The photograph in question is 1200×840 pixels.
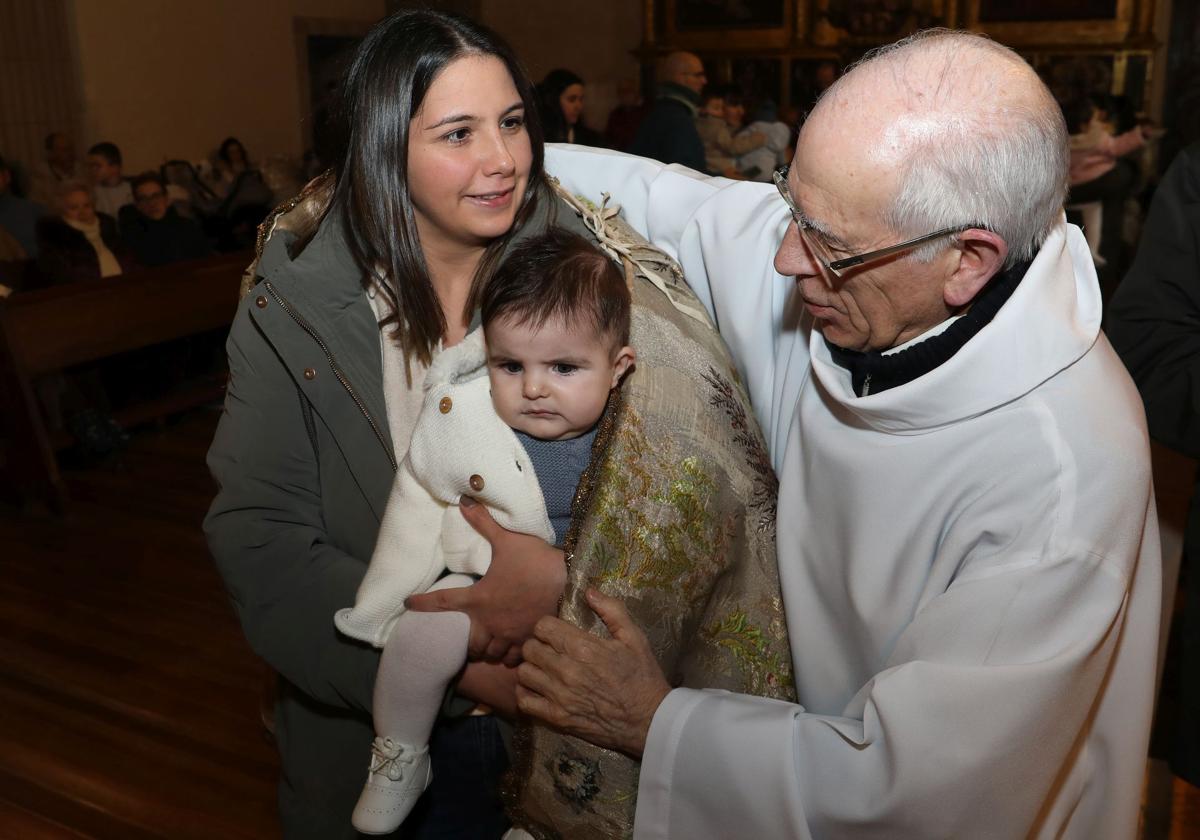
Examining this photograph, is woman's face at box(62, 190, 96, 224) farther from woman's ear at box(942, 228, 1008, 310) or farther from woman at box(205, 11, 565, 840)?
woman's ear at box(942, 228, 1008, 310)

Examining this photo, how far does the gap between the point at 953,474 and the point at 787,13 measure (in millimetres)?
12292

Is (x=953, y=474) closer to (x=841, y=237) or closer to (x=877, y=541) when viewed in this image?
(x=877, y=541)

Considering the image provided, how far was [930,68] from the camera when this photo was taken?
1.45 metres

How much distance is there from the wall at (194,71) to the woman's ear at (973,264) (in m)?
7.12

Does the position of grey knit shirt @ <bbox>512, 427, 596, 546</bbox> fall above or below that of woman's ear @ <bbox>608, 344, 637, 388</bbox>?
below

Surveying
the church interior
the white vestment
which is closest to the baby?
the white vestment

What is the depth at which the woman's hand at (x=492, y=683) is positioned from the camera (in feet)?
5.73

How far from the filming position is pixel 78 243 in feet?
20.5

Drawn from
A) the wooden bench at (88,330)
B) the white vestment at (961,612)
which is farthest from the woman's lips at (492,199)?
the wooden bench at (88,330)

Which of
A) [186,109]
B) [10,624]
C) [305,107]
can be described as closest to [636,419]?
[10,624]

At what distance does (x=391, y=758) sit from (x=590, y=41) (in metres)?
11.2

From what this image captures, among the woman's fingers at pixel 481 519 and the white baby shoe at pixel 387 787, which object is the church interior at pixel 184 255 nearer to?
the woman's fingers at pixel 481 519

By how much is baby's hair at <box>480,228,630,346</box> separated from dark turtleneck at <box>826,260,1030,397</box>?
1.34ft

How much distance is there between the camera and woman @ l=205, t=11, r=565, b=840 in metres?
1.73
